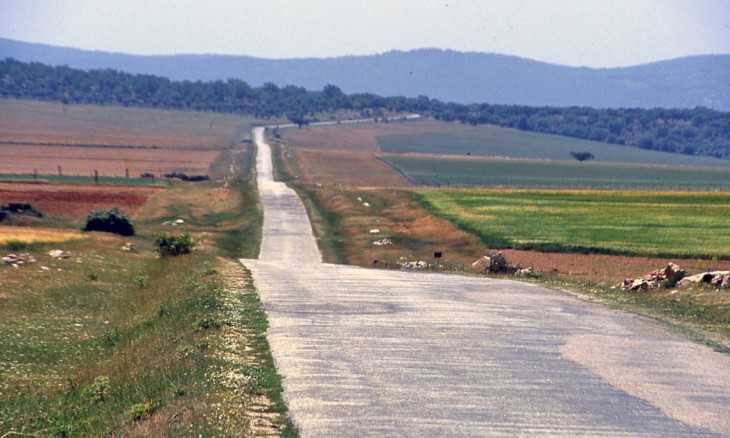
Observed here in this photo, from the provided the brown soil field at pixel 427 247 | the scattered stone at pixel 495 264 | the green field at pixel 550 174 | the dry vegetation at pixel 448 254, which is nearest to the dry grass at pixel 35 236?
the dry vegetation at pixel 448 254

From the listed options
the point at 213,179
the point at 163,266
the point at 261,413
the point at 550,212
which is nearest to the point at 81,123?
the point at 213,179

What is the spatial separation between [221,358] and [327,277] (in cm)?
1597

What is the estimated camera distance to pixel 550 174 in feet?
438

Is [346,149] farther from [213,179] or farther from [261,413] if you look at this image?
[261,413]

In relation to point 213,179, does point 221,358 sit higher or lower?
higher

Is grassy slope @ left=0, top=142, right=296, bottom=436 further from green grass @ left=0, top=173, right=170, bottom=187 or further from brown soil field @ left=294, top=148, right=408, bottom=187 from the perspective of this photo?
brown soil field @ left=294, top=148, right=408, bottom=187

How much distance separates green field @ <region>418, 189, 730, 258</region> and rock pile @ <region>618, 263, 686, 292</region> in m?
9.75

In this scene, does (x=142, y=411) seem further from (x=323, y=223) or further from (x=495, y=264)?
(x=323, y=223)

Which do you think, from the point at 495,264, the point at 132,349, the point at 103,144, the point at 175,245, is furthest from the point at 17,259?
the point at 103,144

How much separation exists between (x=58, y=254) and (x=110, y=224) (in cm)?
1296

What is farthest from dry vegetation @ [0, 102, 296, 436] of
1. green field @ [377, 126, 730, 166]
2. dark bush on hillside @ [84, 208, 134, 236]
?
green field @ [377, 126, 730, 166]

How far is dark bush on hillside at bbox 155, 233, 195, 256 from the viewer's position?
148ft

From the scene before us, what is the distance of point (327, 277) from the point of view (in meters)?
36.1

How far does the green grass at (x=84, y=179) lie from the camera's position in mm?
89488
